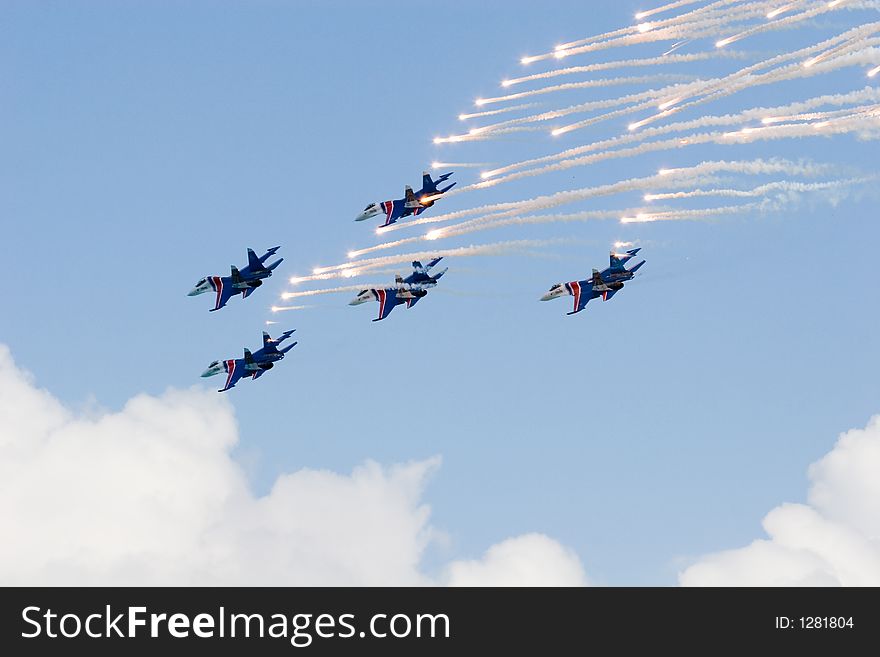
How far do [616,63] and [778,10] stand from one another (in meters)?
17.9

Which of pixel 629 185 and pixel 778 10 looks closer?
pixel 778 10
